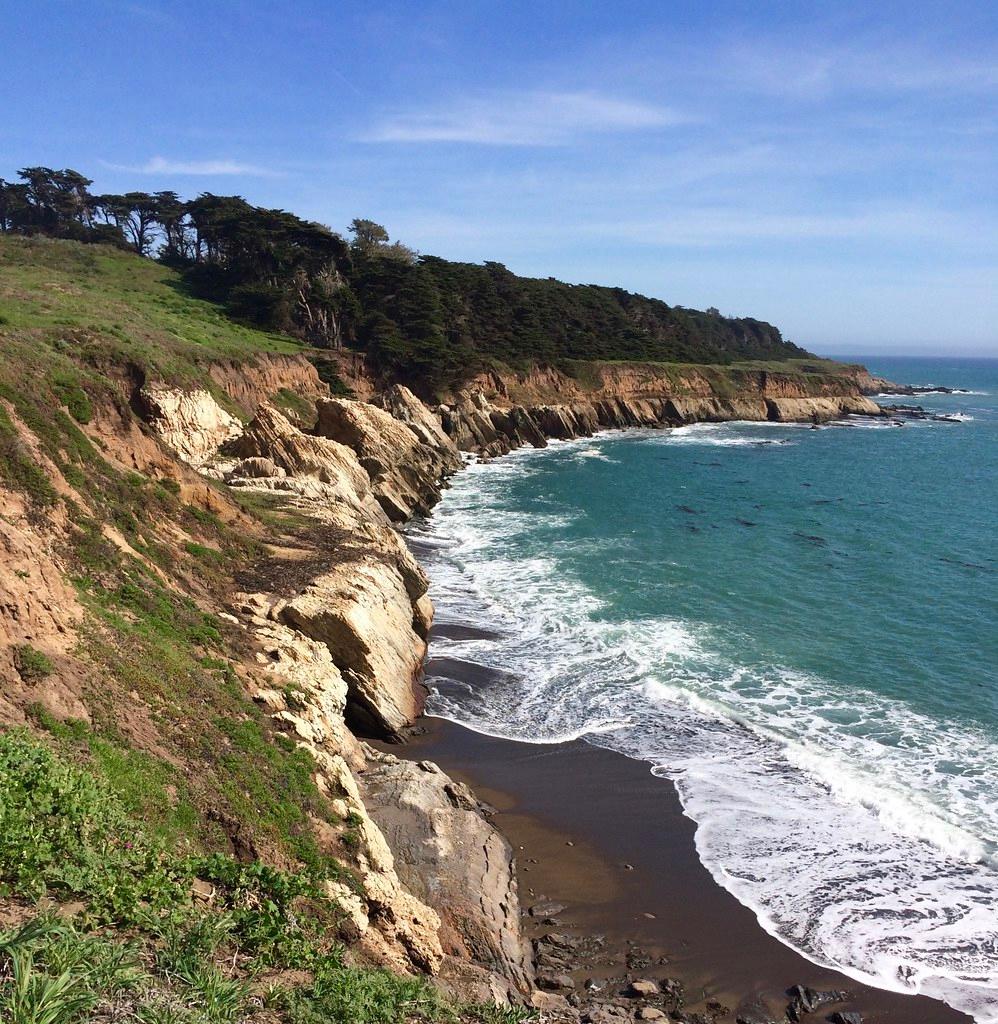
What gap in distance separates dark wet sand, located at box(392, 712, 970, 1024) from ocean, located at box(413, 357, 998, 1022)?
46cm

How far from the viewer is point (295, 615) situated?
19.0 metres

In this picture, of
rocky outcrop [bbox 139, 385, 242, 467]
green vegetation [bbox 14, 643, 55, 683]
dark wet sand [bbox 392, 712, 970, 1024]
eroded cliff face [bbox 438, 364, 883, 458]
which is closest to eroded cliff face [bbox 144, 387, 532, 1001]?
rocky outcrop [bbox 139, 385, 242, 467]

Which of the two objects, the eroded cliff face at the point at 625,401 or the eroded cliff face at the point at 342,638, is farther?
the eroded cliff face at the point at 625,401

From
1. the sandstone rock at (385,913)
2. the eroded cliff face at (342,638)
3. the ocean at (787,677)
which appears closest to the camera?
the sandstone rock at (385,913)

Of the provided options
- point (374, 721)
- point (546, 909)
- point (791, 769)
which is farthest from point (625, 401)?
point (546, 909)

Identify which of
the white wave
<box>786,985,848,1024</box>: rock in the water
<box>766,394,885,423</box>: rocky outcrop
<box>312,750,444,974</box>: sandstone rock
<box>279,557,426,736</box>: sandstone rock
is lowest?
<box>786,985,848,1024</box>: rock in the water

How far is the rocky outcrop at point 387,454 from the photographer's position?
138ft

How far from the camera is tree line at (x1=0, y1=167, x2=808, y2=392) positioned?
69.2 meters

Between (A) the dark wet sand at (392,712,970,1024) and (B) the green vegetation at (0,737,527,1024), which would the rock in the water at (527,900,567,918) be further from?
(B) the green vegetation at (0,737,527,1024)

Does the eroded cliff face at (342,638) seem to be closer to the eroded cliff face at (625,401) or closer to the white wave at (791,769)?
the white wave at (791,769)

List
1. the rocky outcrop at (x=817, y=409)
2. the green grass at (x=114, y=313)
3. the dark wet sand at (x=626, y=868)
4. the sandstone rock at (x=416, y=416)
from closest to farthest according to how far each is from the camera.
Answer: the dark wet sand at (x=626, y=868) < the green grass at (x=114, y=313) < the sandstone rock at (x=416, y=416) < the rocky outcrop at (x=817, y=409)

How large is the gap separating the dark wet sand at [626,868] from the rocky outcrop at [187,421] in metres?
20.3

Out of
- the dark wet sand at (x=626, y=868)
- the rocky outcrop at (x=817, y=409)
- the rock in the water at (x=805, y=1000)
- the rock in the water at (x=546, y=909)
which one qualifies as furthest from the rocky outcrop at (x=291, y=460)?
the rocky outcrop at (x=817, y=409)

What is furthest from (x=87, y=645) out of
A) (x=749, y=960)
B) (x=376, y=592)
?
(x=749, y=960)
